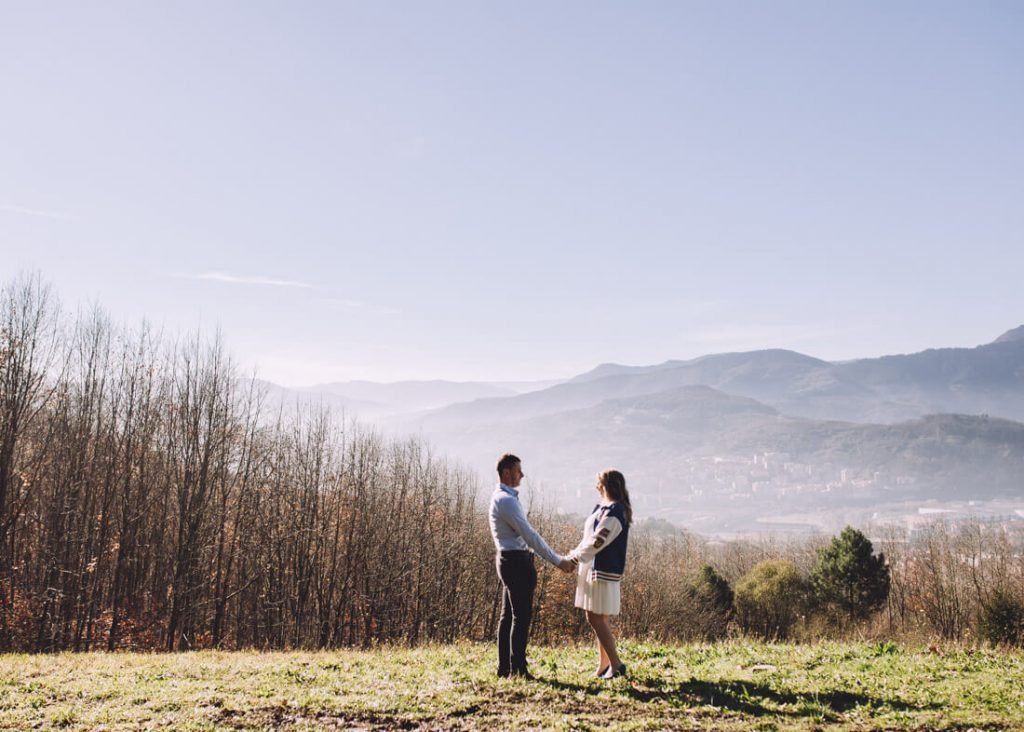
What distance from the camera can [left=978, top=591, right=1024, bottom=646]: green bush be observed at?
30.8m

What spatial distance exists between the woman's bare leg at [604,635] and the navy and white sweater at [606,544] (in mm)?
509

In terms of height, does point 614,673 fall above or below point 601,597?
below

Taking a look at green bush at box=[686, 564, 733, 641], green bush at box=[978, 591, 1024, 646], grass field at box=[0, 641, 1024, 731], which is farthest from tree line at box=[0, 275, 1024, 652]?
grass field at box=[0, 641, 1024, 731]

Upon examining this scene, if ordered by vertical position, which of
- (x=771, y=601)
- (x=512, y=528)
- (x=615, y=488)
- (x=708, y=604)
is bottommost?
(x=771, y=601)

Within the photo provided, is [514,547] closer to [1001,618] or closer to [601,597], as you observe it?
[601,597]

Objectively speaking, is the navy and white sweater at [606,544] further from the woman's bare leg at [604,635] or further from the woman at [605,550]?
the woman's bare leg at [604,635]

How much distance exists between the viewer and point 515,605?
8141 millimetres

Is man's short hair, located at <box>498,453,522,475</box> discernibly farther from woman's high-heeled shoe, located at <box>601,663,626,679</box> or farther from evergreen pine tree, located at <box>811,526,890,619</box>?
evergreen pine tree, located at <box>811,526,890,619</box>

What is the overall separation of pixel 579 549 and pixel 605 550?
305mm

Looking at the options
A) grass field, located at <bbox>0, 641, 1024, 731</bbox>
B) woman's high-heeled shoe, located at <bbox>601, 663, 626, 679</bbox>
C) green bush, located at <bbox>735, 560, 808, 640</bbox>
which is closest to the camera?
grass field, located at <bbox>0, 641, 1024, 731</bbox>

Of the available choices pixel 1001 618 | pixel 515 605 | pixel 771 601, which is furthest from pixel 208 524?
pixel 771 601

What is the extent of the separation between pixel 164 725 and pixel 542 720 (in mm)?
3923

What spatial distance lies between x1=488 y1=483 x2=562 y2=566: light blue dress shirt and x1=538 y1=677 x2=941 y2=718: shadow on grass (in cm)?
172

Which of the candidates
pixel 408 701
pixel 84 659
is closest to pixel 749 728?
pixel 408 701
